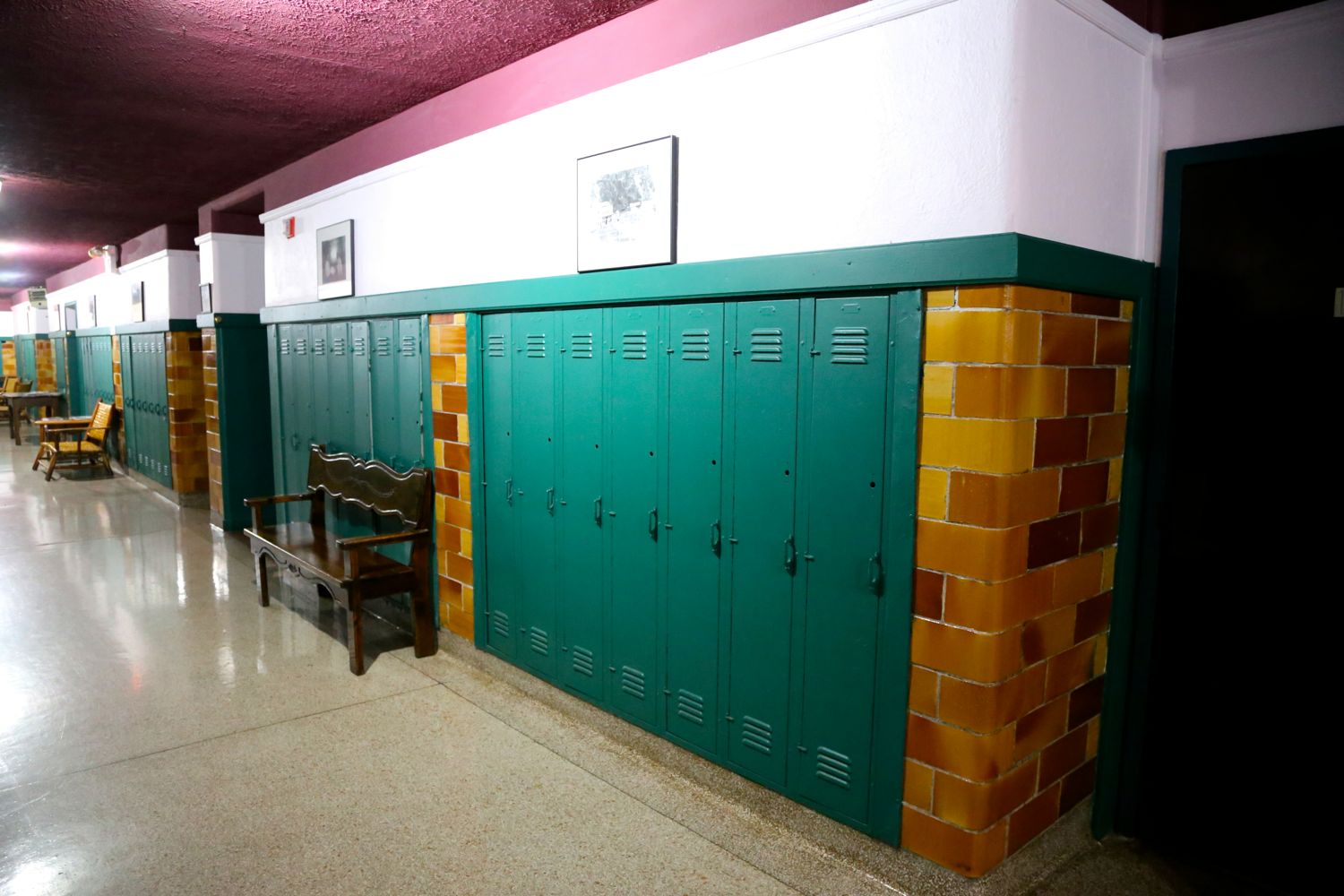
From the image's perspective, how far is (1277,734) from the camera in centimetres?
243

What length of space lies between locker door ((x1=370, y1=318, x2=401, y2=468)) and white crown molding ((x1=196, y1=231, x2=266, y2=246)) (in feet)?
10.1

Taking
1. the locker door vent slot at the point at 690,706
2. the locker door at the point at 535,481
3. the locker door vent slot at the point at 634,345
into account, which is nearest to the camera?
the locker door vent slot at the point at 690,706

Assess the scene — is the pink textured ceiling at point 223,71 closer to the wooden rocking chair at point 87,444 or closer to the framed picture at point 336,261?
the framed picture at point 336,261

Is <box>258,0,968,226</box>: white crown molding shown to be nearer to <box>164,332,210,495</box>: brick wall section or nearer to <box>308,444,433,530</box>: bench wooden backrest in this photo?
<box>308,444,433,530</box>: bench wooden backrest

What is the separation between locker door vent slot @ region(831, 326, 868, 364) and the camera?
2359mm

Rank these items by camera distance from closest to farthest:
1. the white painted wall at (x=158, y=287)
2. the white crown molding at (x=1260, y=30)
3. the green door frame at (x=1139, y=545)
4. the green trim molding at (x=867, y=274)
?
1. the green trim molding at (x=867, y=274)
2. the white crown molding at (x=1260, y=30)
3. the green door frame at (x=1139, y=545)
4. the white painted wall at (x=158, y=287)

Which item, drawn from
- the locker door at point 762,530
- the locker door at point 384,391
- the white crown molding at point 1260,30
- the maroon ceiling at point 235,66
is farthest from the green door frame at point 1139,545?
Answer: the locker door at point 384,391

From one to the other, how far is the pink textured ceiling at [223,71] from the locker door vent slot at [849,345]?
4.97ft

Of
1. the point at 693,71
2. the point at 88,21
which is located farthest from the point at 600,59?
the point at 88,21

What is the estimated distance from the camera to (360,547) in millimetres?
3928

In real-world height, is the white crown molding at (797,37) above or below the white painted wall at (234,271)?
above

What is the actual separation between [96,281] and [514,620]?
33.6 feet

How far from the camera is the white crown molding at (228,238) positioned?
6847mm

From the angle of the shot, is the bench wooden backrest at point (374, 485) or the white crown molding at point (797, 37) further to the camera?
the bench wooden backrest at point (374, 485)
